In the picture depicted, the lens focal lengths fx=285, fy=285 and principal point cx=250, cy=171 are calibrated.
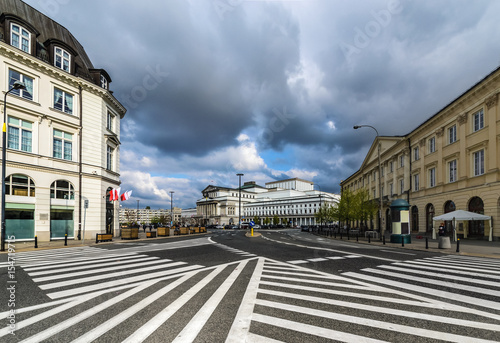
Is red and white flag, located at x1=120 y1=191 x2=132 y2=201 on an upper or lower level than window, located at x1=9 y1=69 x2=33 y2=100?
lower

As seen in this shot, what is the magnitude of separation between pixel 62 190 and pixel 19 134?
547cm

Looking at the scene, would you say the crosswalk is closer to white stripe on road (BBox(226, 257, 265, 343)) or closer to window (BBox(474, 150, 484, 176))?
white stripe on road (BBox(226, 257, 265, 343))

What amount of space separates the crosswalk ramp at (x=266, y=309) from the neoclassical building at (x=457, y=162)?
20257 millimetres

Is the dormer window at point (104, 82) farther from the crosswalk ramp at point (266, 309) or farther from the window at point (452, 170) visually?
the window at point (452, 170)

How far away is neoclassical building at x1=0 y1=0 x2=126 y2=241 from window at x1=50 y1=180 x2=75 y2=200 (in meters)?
0.03

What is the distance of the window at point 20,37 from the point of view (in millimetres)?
21469

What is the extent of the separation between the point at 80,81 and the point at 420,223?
40.9m

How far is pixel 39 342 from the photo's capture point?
13.3 ft

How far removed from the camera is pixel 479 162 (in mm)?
25891

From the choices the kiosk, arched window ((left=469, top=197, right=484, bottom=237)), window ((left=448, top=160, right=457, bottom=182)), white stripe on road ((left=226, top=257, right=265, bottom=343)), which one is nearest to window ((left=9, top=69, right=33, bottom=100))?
white stripe on road ((left=226, top=257, right=265, bottom=343))

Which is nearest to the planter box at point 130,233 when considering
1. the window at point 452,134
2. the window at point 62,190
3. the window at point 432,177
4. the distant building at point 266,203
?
the window at point 62,190

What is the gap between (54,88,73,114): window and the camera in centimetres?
2465

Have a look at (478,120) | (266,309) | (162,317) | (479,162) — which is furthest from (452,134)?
(162,317)

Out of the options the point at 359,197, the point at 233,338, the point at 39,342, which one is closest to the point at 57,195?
the point at 39,342
